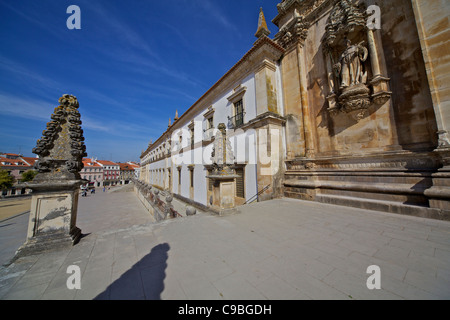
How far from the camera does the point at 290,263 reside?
214 cm

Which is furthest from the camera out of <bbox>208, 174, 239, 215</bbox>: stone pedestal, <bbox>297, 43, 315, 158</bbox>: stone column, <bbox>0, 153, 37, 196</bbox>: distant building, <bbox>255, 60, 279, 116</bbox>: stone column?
<bbox>0, 153, 37, 196</bbox>: distant building

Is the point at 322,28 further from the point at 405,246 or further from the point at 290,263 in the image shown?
the point at 290,263

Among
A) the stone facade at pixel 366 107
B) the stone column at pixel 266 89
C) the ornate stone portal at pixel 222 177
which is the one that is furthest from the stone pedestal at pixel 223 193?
the stone column at pixel 266 89

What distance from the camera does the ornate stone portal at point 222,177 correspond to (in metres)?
4.75

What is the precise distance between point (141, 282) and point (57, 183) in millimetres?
2397

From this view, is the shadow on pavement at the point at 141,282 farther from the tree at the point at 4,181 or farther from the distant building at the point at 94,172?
the distant building at the point at 94,172

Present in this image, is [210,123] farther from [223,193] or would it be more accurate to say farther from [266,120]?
[223,193]

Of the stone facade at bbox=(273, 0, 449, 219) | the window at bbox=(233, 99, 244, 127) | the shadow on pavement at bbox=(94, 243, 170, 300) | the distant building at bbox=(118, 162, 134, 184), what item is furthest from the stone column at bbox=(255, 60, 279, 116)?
the distant building at bbox=(118, 162, 134, 184)

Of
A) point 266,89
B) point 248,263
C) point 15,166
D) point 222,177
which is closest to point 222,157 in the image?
point 222,177

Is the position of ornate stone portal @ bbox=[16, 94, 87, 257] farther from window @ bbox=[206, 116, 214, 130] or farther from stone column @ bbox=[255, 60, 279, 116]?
window @ bbox=[206, 116, 214, 130]

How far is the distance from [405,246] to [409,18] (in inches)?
259

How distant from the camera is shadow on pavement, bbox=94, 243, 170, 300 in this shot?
1618 mm

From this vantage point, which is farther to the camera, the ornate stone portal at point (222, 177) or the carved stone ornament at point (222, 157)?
the carved stone ornament at point (222, 157)

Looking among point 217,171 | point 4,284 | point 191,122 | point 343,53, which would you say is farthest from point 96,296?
point 191,122
